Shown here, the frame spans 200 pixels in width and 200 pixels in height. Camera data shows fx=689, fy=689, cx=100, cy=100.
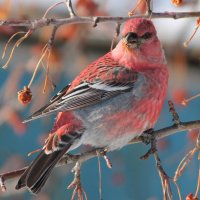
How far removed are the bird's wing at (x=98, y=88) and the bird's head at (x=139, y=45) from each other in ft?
0.20

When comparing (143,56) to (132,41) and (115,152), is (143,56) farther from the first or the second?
(115,152)

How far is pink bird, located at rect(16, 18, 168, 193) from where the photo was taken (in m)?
2.64

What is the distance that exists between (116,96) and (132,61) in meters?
0.18

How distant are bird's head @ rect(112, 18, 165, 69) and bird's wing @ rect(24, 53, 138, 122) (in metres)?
0.06

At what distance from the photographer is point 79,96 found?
2732 millimetres

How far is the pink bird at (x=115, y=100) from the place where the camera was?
2.64 m

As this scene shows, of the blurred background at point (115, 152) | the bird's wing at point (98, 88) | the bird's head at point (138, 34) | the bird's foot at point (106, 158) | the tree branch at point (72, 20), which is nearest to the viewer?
the tree branch at point (72, 20)

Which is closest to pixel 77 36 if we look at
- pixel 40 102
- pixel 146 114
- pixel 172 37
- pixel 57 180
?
pixel 40 102

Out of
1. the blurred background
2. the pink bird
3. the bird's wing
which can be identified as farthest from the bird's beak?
the blurred background

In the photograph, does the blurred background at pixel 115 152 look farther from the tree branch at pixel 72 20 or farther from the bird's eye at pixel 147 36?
the tree branch at pixel 72 20

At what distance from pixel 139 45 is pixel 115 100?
25cm

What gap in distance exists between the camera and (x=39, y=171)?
249cm

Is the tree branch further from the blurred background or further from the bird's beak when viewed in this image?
the blurred background

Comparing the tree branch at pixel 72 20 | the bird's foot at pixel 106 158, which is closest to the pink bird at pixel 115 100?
the bird's foot at pixel 106 158
